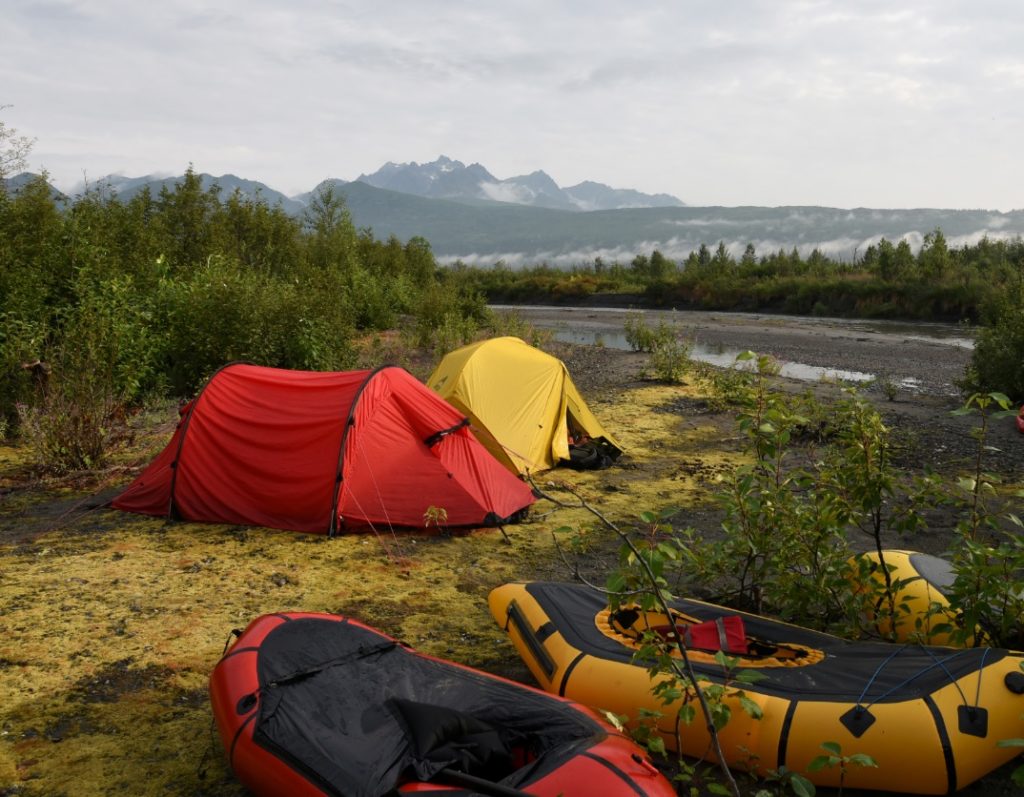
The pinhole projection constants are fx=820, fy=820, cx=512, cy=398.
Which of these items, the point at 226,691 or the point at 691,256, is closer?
the point at 226,691

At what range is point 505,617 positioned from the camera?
4.99m

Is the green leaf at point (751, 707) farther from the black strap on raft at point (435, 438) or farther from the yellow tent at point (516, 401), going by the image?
the yellow tent at point (516, 401)

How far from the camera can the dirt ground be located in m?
4.11

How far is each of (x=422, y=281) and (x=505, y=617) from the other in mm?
32202

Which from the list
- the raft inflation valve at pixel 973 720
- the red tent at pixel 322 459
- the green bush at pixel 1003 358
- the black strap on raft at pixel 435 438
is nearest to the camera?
the raft inflation valve at pixel 973 720

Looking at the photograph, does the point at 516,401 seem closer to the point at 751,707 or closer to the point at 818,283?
the point at 751,707

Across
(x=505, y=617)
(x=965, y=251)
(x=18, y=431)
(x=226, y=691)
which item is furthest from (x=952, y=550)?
(x=965, y=251)

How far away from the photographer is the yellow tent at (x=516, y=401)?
906 centimetres

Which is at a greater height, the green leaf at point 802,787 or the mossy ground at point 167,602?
the green leaf at point 802,787

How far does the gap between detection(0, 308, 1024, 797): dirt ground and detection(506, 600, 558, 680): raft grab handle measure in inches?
15.5

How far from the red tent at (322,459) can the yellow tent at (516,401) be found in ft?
3.98

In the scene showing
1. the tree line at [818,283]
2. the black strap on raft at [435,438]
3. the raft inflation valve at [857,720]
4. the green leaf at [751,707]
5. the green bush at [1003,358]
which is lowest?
the raft inflation valve at [857,720]

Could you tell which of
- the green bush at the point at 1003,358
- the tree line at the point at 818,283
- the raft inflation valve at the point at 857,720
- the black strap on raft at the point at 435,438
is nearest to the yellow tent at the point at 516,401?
the black strap on raft at the point at 435,438

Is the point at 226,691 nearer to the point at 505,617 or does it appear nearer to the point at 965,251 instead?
the point at 505,617
